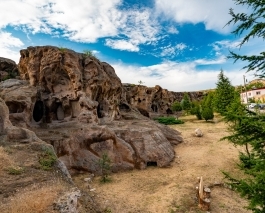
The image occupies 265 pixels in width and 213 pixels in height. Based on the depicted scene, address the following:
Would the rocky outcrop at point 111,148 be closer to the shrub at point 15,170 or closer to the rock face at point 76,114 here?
the rock face at point 76,114

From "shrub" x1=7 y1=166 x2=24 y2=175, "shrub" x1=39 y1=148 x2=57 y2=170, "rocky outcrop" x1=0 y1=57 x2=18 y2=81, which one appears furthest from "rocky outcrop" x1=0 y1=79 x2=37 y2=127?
"rocky outcrop" x1=0 y1=57 x2=18 y2=81

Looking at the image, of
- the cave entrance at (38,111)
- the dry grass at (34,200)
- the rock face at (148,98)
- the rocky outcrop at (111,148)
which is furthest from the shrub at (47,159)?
the rock face at (148,98)

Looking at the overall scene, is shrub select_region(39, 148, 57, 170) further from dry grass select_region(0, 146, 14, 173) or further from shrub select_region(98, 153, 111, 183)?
shrub select_region(98, 153, 111, 183)

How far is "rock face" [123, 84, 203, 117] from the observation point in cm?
4962

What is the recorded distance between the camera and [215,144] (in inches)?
963

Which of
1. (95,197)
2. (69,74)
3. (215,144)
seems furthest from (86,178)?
(215,144)

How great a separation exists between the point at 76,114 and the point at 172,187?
39.4 ft

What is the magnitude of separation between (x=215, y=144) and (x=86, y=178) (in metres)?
14.9

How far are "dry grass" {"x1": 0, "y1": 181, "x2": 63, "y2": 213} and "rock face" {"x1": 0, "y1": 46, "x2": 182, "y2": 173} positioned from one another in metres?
9.87

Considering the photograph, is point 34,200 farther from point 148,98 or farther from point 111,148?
point 148,98

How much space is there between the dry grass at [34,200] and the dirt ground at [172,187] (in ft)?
17.0

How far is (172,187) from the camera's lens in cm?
1473

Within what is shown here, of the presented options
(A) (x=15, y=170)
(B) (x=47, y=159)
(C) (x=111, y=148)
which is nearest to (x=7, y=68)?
(C) (x=111, y=148)

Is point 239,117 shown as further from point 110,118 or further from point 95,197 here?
point 110,118
